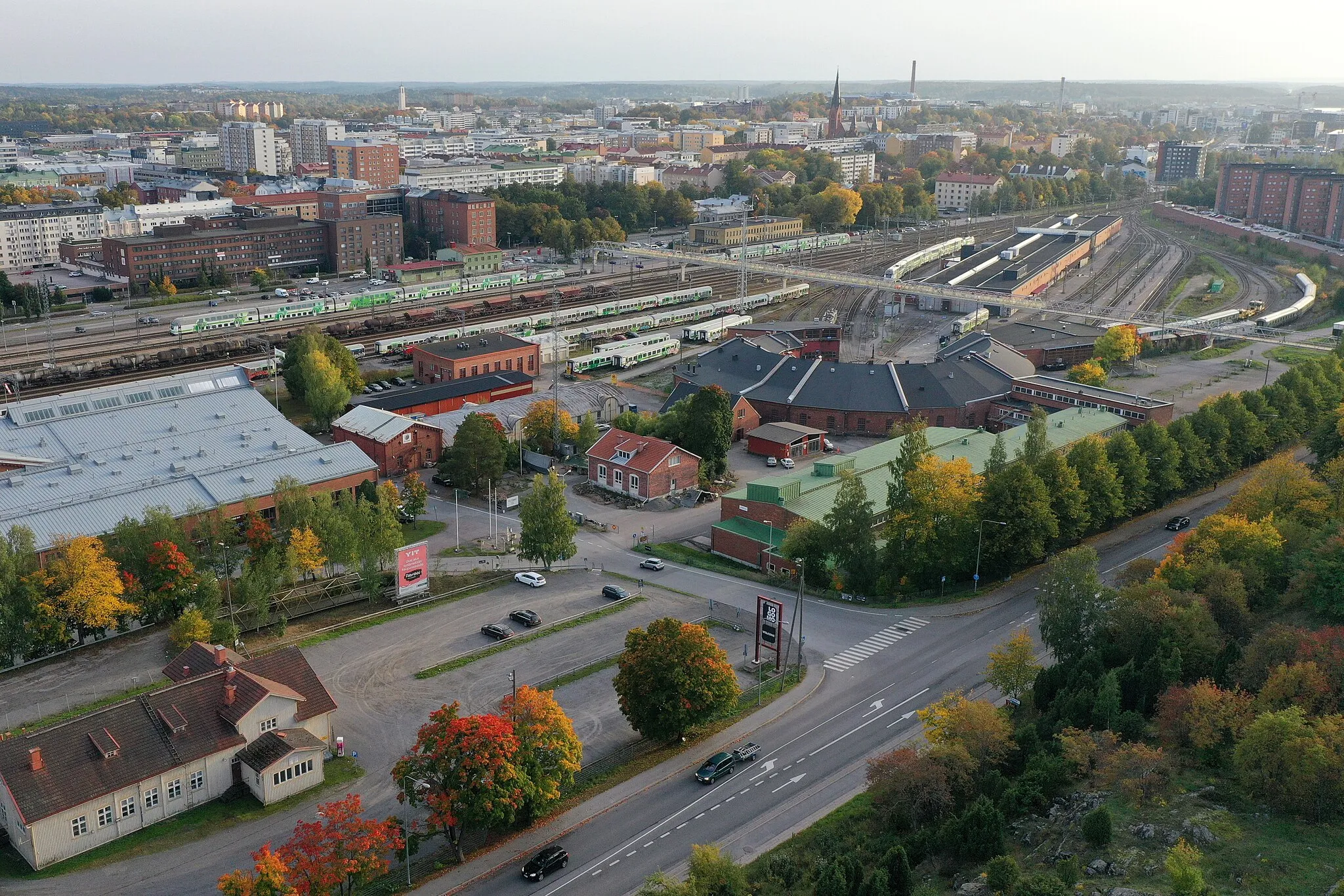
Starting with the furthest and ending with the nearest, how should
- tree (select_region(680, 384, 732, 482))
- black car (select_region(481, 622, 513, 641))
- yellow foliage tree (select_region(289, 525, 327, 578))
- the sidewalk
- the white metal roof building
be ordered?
tree (select_region(680, 384, 732, 482)), the white metal roof building, yellow foliage tree (select_region(289, 525, 327, 578)), black car (select_region(481, 622, 513, 641)), the sidewalk

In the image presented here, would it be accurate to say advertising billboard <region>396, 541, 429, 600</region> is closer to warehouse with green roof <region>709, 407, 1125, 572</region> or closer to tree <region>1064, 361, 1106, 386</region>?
warehouse with green roof <region>709, 407, 1125, 572</region>

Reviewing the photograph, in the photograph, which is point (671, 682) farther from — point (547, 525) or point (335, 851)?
point (547, 525)

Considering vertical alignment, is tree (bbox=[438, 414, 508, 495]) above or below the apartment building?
below

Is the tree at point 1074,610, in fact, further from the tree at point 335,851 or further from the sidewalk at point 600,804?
the tree at point 335,851

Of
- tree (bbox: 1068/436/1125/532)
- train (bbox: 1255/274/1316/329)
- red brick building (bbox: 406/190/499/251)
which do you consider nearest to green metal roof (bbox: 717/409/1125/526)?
tree (bbox: 1068/436/1125/532)

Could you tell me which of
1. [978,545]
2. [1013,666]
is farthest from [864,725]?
[978,545]

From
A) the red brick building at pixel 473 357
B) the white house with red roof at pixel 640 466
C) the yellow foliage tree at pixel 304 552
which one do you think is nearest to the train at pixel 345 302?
the red brick building at pixel 473 357

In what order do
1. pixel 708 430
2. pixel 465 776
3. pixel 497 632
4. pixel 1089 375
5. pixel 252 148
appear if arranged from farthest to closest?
pixel 252 148 < pixel 1089 375 < pixel 708 430 < pixel 497 632 < pixel 465 776
